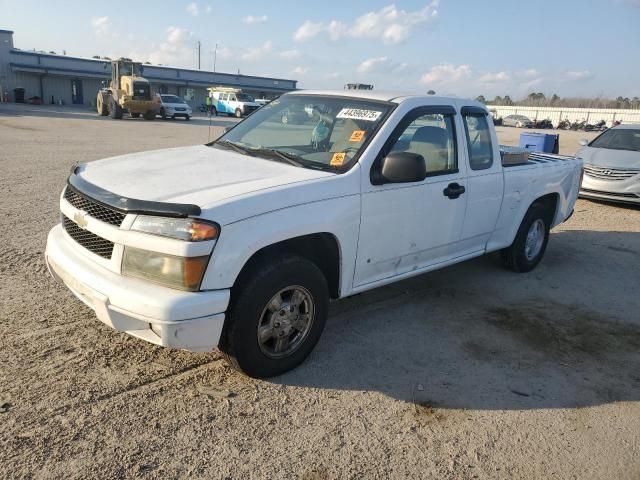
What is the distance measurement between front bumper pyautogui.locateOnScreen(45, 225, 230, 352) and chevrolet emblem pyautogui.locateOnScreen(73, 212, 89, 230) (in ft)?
0.98

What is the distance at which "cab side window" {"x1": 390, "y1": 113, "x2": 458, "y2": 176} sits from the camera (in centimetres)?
411

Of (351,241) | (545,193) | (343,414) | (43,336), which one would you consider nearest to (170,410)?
(343,414)

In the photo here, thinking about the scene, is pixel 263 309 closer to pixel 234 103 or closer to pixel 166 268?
pixel 166 268

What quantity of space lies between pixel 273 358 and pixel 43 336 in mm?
1696

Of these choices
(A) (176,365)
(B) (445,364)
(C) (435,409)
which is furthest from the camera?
(B) (445,364)

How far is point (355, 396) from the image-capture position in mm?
3373

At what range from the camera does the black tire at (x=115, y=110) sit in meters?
31.8

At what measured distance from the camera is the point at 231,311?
3113mm

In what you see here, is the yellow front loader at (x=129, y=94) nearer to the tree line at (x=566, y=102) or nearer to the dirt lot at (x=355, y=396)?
the dirt lot at (x=355, y=396)

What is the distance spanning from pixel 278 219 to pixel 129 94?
30884 millimetres

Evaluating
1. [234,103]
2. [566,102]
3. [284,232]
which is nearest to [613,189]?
[284,232]

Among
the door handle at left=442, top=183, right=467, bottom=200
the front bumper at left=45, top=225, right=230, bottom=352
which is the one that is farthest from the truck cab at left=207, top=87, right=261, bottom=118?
the front bumper at left=45, top=225, right=230, bottom=352

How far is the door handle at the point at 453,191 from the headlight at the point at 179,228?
2.17 meters

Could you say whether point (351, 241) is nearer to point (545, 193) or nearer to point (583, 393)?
point (583, 393)
